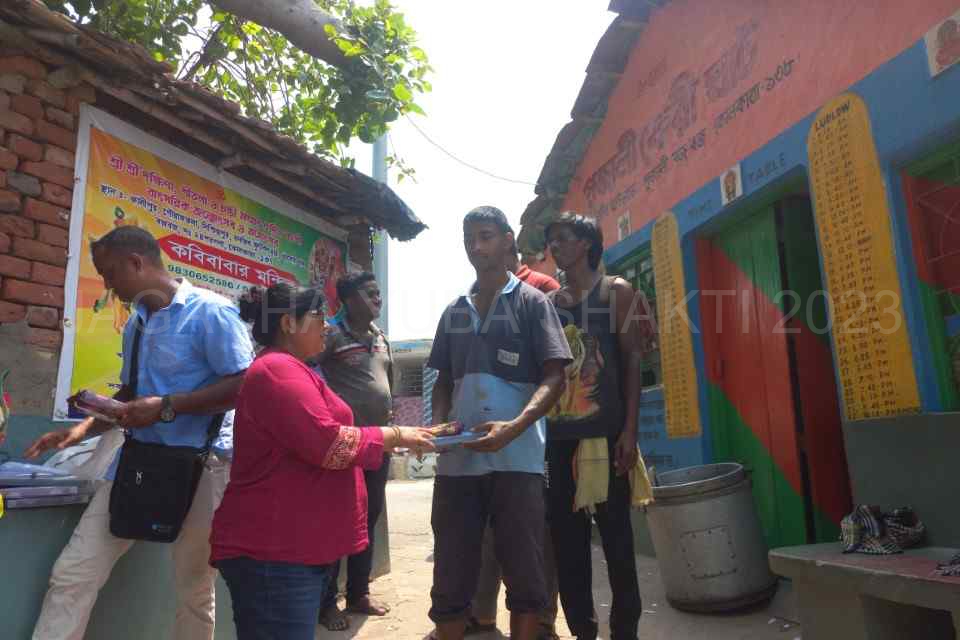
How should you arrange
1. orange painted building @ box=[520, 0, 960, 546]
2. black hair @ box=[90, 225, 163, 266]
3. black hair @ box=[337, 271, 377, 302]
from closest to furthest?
black hair @ box=[90, 225, 163, 266]
orange painted building @ box=[520, 0, 960, 546]
black hair @ box=[337, 271, 377, 302]

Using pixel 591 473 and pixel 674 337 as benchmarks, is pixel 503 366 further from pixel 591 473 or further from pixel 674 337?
pixel 674 337

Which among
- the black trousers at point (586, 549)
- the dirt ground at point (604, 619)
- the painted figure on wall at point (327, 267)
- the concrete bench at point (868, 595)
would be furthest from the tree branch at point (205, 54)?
the concrete bench at point (868, 595)

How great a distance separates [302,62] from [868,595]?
789 centimetres

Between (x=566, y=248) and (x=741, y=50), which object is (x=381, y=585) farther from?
(x=741, y=50)

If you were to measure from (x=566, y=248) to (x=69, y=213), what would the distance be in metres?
2.60

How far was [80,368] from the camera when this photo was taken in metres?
3.62

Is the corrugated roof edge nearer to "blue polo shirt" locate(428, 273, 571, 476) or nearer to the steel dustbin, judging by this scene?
the steel dustbin

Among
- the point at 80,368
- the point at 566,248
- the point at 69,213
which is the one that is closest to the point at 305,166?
the point at 69,213

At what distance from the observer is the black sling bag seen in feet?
8.04

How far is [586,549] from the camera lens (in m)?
2.90

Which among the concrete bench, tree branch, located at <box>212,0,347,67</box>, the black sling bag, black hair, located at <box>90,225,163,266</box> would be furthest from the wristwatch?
tree branch, located at <box>212,0,347,67</box>

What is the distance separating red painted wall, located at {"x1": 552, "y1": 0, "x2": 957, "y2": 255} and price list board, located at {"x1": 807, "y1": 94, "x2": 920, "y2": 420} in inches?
12.9

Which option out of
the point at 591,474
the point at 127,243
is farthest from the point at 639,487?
the point at 127,243

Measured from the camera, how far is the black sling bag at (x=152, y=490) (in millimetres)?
2451
